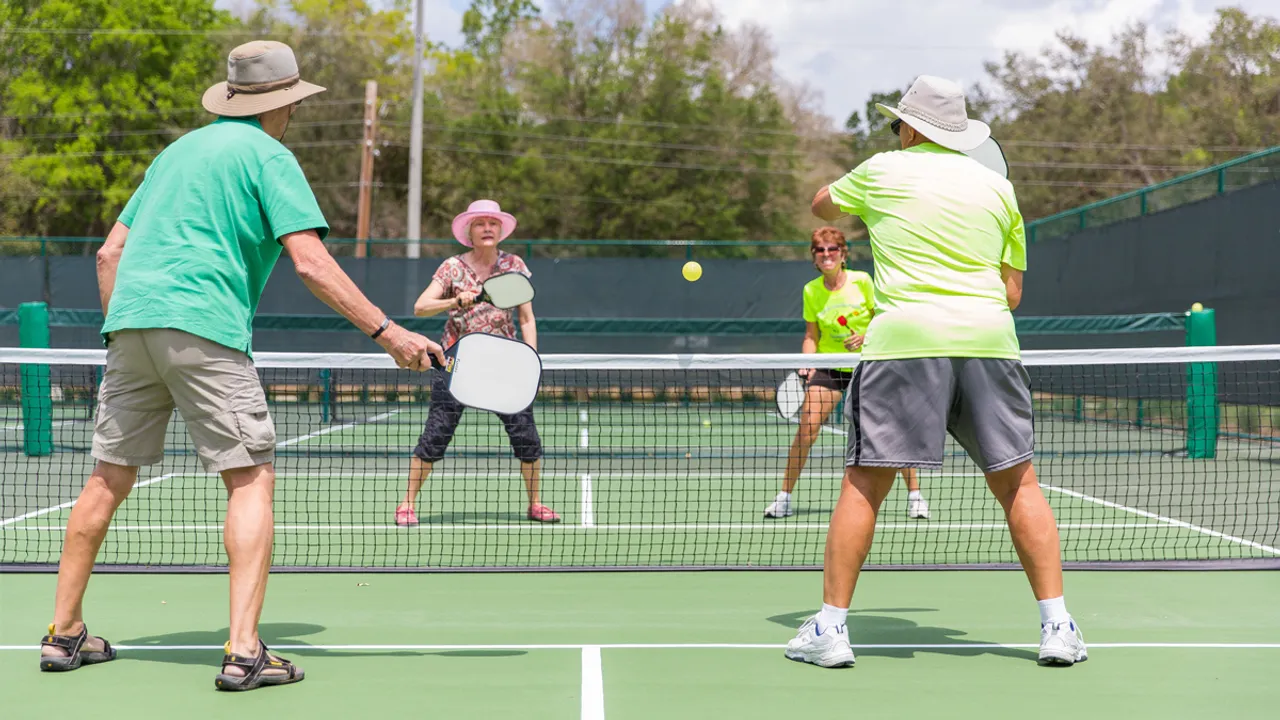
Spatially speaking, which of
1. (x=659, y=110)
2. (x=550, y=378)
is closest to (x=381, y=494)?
(x=550, y=378)

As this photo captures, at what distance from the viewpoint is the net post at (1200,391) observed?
31.7ft

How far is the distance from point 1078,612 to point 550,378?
30.1 ft

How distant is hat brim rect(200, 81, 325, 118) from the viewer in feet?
11.9

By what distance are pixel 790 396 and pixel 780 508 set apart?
896 millimetres

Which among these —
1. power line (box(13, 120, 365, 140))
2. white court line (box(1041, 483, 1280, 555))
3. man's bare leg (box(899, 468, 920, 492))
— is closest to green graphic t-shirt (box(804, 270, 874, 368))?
man's bare leg (box(899, 468, 920, 492))

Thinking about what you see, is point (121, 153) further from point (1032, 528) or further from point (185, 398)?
point (1032, 528)

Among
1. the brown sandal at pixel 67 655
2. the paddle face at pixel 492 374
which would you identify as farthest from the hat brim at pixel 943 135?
the brown sandal at pixel 67 655

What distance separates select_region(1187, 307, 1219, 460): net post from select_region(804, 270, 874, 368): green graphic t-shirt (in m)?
4.03

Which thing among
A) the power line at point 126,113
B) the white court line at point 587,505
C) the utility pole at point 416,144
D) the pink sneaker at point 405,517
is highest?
the power line at point 126,113

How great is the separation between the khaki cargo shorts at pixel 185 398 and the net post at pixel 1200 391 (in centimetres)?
793

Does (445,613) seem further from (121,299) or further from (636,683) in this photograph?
(121,299)

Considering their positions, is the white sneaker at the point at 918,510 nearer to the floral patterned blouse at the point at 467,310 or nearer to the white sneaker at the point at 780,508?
the white sneaker at the point at 780,508

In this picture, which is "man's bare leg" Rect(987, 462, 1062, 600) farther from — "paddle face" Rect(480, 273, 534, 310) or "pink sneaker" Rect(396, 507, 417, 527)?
"pink sneaker" Rect(396, 507, 417, 527)

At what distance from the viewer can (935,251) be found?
3768mm
